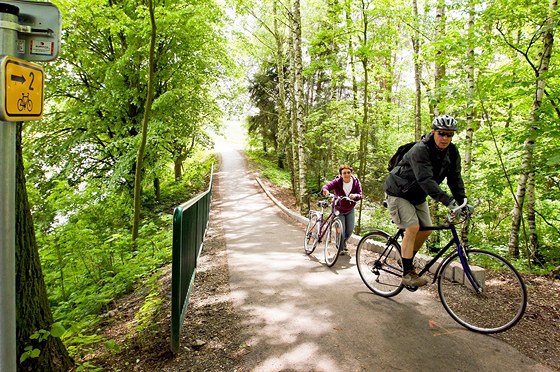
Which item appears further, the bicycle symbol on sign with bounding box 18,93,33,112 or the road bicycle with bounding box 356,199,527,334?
the road bicycle with bounding box 356,199,527,334

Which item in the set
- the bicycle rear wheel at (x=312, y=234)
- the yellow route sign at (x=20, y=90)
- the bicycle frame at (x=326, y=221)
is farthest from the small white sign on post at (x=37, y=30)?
the bicycle rear wheel at (x=312, y=234)

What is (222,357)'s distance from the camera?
3.51 metres

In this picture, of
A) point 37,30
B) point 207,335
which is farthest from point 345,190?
point 37,30

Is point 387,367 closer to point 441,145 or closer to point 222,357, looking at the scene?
point 222,357

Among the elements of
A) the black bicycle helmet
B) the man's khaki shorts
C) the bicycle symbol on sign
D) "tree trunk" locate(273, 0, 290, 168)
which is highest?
"tree trunk" locate(273, 0, 290, 168)

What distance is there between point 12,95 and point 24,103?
3.3 inches

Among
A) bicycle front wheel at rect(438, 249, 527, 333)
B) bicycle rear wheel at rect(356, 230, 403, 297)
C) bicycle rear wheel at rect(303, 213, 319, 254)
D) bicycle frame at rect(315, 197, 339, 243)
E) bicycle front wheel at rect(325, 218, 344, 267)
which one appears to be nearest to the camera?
bicycle front wheel at rect(438, 249, 527, 333)

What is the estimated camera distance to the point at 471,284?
4246 millimetres

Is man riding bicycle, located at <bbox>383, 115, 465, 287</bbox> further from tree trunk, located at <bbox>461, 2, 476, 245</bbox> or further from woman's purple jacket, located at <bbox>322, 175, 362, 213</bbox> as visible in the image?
woman's purple jacket, located at <bbox>322, 175, 362, 213</bbox>

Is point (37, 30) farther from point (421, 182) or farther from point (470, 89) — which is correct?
point (470, 89)

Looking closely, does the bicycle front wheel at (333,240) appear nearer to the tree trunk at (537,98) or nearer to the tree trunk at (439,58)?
the tree trunk at (439,58)

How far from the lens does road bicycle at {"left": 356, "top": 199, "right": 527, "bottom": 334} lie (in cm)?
373

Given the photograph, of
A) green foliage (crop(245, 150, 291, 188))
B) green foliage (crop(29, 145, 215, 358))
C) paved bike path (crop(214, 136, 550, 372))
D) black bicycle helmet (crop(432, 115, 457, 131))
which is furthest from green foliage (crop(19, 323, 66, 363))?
green foliage (crop(245, 150, 291, 188))

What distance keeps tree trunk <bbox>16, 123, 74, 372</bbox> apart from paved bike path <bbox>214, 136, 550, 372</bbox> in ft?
6.03
